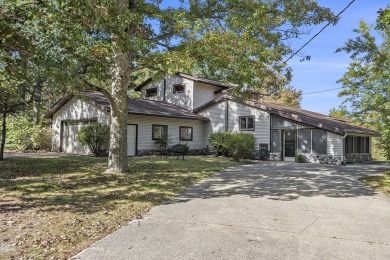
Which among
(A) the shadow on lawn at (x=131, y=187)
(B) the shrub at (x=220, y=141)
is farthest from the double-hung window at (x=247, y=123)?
(A) the shadow on lawn at (x=131, y=187)

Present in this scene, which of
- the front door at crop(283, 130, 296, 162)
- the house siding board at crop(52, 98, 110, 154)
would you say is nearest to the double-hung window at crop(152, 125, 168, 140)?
the house siding board at crop(52, 98, 110, 154)

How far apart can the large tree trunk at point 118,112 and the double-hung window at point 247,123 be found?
12.4 metres

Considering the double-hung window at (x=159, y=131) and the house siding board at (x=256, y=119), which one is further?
the double-hung window at (x=159, y=131)

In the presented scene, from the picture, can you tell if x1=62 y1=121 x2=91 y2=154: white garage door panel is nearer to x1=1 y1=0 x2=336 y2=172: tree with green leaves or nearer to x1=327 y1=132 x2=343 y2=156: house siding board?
x1=1 y1=0 x2=336 y2=172: tree with green leaves

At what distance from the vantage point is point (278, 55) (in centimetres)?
1120

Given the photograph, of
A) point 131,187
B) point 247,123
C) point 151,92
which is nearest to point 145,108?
point 151,92

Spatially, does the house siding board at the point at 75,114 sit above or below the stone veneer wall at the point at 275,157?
above

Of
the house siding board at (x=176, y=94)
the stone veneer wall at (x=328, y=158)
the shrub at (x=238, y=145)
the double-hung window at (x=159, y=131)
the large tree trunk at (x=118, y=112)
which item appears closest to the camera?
the large tree trunk at (x=118, y=112)

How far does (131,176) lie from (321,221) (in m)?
6.60

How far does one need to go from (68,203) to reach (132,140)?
1333 centimetres

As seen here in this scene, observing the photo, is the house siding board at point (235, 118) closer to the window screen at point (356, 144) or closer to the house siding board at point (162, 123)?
the house siding board at point (162, 123)

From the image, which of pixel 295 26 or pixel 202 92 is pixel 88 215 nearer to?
pixel 295 26

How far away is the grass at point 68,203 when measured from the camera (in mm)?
4305

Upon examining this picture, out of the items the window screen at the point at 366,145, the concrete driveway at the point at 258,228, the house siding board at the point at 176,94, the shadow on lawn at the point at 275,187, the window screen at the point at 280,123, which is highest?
the house siding board at the point at 176,94
